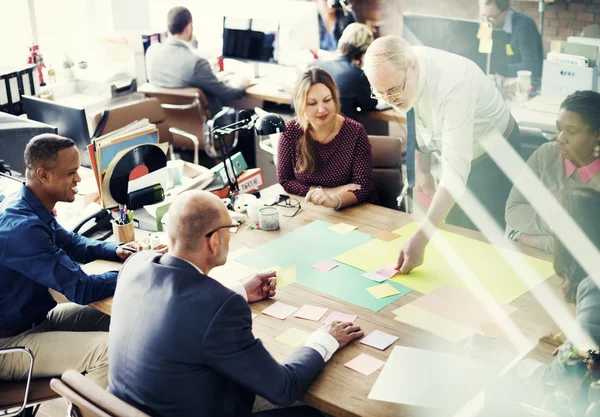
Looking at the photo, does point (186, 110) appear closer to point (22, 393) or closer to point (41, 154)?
point (41, 154)

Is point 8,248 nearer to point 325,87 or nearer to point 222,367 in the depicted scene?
point 222,367

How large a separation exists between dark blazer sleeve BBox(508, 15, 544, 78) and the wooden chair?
440 cm

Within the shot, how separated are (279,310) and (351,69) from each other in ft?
8.93

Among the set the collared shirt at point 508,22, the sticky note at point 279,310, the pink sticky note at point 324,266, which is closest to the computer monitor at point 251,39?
the collared shirt at point 508,22

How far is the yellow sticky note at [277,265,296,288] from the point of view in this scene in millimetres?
2387

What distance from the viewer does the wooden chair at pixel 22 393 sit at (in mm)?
2295

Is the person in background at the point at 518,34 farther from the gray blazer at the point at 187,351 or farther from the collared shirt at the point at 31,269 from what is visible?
the gray blazer at the point at 187,351

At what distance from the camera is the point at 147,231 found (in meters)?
2.89

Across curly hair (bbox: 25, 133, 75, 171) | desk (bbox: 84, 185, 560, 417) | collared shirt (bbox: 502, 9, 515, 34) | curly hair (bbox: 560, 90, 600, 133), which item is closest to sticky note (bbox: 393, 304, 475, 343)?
desk (bbox: 84, 185, 560, 417)

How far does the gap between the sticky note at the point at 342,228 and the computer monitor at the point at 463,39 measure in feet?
7.48

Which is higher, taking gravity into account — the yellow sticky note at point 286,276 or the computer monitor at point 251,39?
the computer monitor at point 251,39

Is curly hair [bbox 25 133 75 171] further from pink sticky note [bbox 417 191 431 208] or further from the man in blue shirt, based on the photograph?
pink sticky note [bbox 417 191 431 208]

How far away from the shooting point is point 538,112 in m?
4.29

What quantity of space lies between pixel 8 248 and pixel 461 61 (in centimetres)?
187
